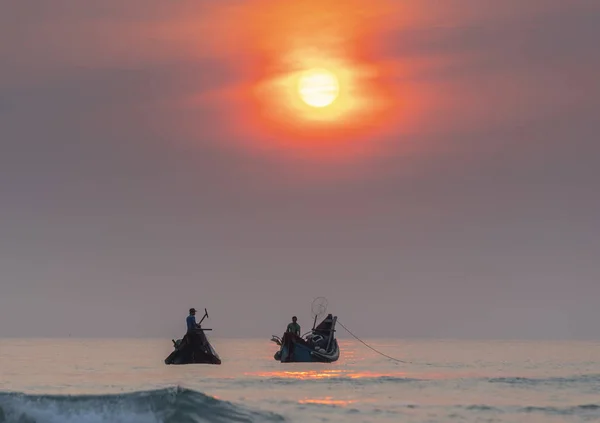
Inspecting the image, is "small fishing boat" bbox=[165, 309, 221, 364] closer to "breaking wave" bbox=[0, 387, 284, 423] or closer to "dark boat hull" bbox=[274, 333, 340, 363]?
"dark boat hull" bbox=[274, 333, 340, 363]

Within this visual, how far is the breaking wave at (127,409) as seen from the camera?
38656 millimetres

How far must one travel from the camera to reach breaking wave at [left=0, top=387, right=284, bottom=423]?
38.7 meters

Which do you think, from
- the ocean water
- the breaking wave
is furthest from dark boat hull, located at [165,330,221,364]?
the breaking wave

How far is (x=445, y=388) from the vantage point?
57.4 m

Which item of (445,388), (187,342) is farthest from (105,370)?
(445,388)

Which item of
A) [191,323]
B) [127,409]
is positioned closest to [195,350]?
[191,323]

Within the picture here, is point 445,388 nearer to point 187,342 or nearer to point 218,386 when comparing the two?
point 218,386

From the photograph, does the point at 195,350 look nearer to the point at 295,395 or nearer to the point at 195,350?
the point at 195,350

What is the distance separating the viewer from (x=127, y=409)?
39.5 meters

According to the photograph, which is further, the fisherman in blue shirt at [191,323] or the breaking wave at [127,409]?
the fisherman in blue shirt at [191,323]

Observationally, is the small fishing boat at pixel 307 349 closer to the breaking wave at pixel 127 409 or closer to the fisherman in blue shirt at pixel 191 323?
the fisherman in blue shirt at pixel 191 323

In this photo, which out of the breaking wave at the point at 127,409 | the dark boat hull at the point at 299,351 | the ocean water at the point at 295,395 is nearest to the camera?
the breaking wave at the point at 127,409

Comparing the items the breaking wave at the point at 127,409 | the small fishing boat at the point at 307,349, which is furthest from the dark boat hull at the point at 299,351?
the breaking wave at the point at 127,409

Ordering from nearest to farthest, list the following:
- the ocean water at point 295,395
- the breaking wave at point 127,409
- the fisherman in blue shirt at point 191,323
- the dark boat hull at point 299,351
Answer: the breaking wave at point 127,409 → the ocean water at point 295,395 → the fisherman in blue shirt at point 191,323 → the dark boat hull at point 299,351
